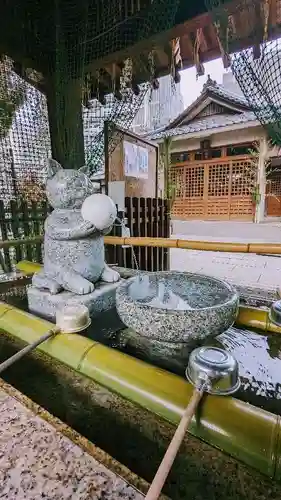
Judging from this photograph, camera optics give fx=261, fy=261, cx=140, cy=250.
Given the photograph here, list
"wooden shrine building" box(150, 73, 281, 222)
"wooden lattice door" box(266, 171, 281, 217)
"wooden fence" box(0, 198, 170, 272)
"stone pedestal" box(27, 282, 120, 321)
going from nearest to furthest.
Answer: "stone pedestal" box(27, 282, 120, 321)
"wooden fence" box(0, 198, 170, 272)
"wooden shrine building" box(150, 73, 281, 222)
"wooden lattice door" box(266, 171, 281, 217)

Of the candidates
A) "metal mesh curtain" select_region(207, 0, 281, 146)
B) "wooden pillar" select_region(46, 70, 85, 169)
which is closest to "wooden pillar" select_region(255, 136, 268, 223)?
"metal mesh curtain" select_region(207, 0, 281, 146)

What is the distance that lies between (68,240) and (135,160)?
3.04 metres

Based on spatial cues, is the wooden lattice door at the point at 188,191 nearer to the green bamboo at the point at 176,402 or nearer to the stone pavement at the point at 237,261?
the stone pavement at the point at 237,261

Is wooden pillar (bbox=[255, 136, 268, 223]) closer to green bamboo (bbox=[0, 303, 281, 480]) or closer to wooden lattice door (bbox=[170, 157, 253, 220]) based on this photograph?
wooden lattice door (bbox=[170, 157, 253, 220])

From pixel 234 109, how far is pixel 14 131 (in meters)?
11.4

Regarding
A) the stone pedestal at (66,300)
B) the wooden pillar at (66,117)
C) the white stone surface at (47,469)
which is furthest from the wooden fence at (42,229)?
the white stone surface at (47,469)

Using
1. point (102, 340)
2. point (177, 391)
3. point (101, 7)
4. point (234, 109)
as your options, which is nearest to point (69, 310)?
point (102, 340)

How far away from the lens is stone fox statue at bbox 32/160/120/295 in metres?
1.41

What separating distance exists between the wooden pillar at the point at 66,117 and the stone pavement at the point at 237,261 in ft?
8.60

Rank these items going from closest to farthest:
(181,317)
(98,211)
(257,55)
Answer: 1. (181,317)
2. (98,211)
3. (257,55)

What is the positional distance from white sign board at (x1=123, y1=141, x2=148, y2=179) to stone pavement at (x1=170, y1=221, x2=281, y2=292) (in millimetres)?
2168

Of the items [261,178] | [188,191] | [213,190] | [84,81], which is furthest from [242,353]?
[188,191]

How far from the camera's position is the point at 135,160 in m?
4.12

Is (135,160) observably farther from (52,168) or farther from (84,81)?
(52,168)
